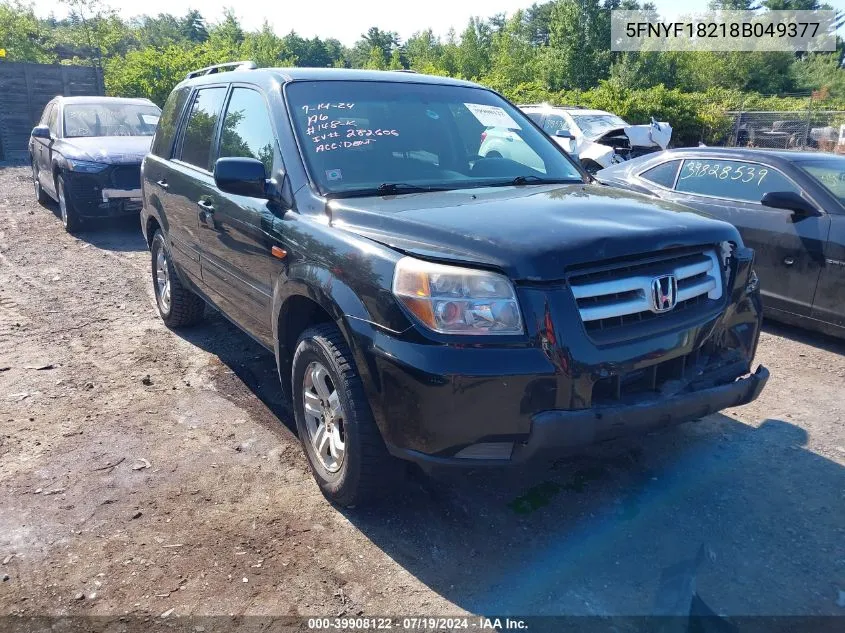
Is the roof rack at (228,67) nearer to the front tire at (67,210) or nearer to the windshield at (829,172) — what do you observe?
the windshield at (829,172)

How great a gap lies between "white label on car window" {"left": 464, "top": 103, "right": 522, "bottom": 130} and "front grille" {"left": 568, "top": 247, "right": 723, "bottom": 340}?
5.49 ft

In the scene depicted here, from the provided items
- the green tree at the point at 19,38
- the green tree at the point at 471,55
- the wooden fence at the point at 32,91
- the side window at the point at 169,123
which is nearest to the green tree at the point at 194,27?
the green tree at the point at 471,55

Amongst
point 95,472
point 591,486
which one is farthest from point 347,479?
point 95,472

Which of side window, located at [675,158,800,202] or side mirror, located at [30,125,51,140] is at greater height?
side mirror, located at [30,125,51,140]

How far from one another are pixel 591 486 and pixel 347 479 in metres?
1.24

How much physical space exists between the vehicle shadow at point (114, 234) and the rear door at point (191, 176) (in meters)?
4.30

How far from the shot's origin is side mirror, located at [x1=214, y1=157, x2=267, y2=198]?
327 cm

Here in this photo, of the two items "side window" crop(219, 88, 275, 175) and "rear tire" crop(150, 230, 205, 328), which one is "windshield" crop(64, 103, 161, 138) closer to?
"rear tire" crop(150, 230, 205, 328)

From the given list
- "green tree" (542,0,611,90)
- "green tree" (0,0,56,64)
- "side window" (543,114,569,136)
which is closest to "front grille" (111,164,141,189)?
"side window" (543,114,569,136)

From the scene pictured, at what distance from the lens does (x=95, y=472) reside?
11.7ft

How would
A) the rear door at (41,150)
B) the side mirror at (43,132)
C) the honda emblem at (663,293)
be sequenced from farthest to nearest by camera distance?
the rear door at (41,150)
the side mirror at (43,132)
the honda emblem at (663,293)

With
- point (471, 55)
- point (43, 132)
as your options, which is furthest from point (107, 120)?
point (471, 55)

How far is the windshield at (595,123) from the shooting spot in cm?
1429

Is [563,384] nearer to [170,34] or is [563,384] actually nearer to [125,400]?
[125,400]
